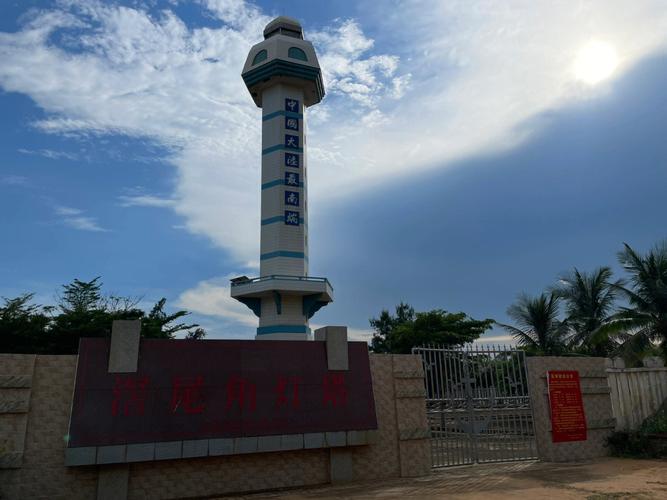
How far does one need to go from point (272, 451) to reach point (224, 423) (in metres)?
1.16

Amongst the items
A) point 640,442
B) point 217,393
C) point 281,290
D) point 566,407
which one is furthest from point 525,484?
point 281,290

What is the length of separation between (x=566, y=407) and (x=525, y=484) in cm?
373

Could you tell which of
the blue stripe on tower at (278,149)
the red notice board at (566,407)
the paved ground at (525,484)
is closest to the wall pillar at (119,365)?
the paved ground at (525,484)

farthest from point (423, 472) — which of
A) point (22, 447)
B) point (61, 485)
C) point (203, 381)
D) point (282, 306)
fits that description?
point (282, 306)

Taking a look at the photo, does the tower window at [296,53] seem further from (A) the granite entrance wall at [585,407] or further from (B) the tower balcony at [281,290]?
(A) the granite entrance wall at [585,407]

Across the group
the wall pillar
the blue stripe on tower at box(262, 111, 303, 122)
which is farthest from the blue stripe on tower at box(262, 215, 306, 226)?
the wall pillar

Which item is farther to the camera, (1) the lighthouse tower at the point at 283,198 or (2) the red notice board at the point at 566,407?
(1) the lighthouse tower at the point at 283,198

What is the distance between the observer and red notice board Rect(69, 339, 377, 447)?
29.3ft

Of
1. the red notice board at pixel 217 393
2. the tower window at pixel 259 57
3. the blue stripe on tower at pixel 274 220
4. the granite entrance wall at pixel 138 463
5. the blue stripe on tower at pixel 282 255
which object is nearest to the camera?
the granite entrance wall at pixel 138 463

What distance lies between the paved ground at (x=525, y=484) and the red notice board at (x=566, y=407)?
828mm

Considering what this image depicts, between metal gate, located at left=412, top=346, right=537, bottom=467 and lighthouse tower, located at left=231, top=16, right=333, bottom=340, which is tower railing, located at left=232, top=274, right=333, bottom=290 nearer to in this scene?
lighthouse tower, located at left=231, top=16, right=333, bottom=340

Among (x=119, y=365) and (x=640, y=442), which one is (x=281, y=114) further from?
(x=640, y=442)

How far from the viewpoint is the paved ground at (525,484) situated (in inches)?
353

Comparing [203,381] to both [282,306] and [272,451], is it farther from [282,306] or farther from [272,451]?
[282,306]
